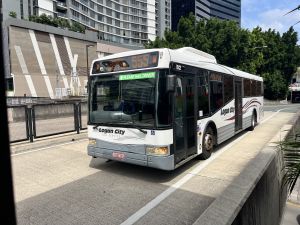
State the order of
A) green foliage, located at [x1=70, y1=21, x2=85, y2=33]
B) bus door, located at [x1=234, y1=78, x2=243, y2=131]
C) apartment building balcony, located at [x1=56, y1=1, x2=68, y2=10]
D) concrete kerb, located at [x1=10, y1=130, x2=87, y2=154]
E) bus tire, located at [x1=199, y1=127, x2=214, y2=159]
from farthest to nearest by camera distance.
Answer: apartment building balcony, located at [x1=56, y1=1, x2=68, y2=10]
green foliage, located at [x1=70, y1=21, x2=85, y2=33]
bus door, located at [x1=234, y1=78, x2=243, y2=131]
concrete kerb, located at [x1=10, y1=130, x2=87, y2=154]
bus tire, located at [x1=199, y1=127, x2=214, y2=159]

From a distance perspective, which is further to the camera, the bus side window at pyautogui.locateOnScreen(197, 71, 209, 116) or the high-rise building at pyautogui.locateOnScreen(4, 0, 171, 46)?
the high-rise building at pyautogui.locateOnScreen(4, 0, 171, 46)

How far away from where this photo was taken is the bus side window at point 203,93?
24.7ft

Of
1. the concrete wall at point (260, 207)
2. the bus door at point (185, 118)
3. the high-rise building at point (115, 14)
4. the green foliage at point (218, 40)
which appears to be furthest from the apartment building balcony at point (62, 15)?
the concrete wall at point (260, 207)

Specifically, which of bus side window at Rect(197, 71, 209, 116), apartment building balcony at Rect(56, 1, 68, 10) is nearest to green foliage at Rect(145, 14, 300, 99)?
bus side window at Rect(197, 71, 209, 116)

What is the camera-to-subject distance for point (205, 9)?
124 metres

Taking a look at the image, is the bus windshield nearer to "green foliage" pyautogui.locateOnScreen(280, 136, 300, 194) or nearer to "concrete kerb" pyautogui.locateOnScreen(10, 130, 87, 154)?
"green foliage" pyautogui.locateOnScreen(280, 136, 300, 194)

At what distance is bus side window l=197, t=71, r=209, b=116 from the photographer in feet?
24.7

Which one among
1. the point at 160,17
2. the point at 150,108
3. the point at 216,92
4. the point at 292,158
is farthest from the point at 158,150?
the point at 160,17

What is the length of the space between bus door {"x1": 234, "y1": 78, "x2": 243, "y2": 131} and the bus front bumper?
19.5 ft

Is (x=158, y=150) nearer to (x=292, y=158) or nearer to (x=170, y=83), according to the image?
(x=170, y=83)

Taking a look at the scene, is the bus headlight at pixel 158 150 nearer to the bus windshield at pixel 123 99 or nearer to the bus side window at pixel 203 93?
the bus windshield at pixel 123 99

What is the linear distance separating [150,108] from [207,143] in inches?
110

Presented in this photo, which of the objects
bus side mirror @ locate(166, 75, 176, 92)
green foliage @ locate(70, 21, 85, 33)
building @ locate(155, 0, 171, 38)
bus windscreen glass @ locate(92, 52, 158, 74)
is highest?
building @ locate(155, 0, 171, 38)

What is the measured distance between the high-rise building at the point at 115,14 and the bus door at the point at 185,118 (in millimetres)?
74749
